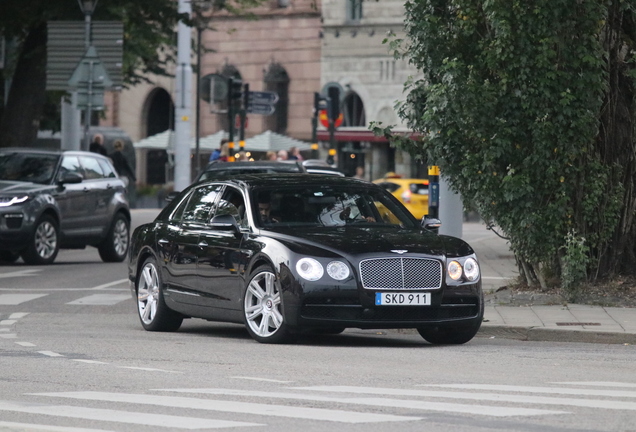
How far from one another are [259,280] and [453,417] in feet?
16.4

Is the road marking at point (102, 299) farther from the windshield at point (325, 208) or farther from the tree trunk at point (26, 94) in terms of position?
the tree trunk at point (26, 94)

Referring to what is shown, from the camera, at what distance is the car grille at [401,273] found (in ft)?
40.7

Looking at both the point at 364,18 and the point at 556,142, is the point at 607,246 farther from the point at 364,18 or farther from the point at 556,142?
the point at 364,18

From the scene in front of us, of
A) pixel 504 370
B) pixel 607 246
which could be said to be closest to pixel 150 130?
pixel 607 246

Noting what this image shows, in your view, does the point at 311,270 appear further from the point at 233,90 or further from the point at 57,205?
the point at 233,90

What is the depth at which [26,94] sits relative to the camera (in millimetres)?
33219

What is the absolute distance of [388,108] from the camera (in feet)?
204

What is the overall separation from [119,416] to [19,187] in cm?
1617

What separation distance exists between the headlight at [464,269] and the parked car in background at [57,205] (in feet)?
39.4

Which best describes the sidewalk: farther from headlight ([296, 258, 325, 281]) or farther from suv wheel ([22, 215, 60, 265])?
suv wheel ([22, 215, 60, 265])

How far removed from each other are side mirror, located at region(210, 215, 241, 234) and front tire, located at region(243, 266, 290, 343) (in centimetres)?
62

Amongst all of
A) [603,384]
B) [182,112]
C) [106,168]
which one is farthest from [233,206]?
[182,112]

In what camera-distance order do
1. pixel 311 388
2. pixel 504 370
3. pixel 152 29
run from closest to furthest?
pixel 311 388 → pixel 504 370 → pixel 152 29

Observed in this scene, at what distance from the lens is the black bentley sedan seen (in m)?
12.4
